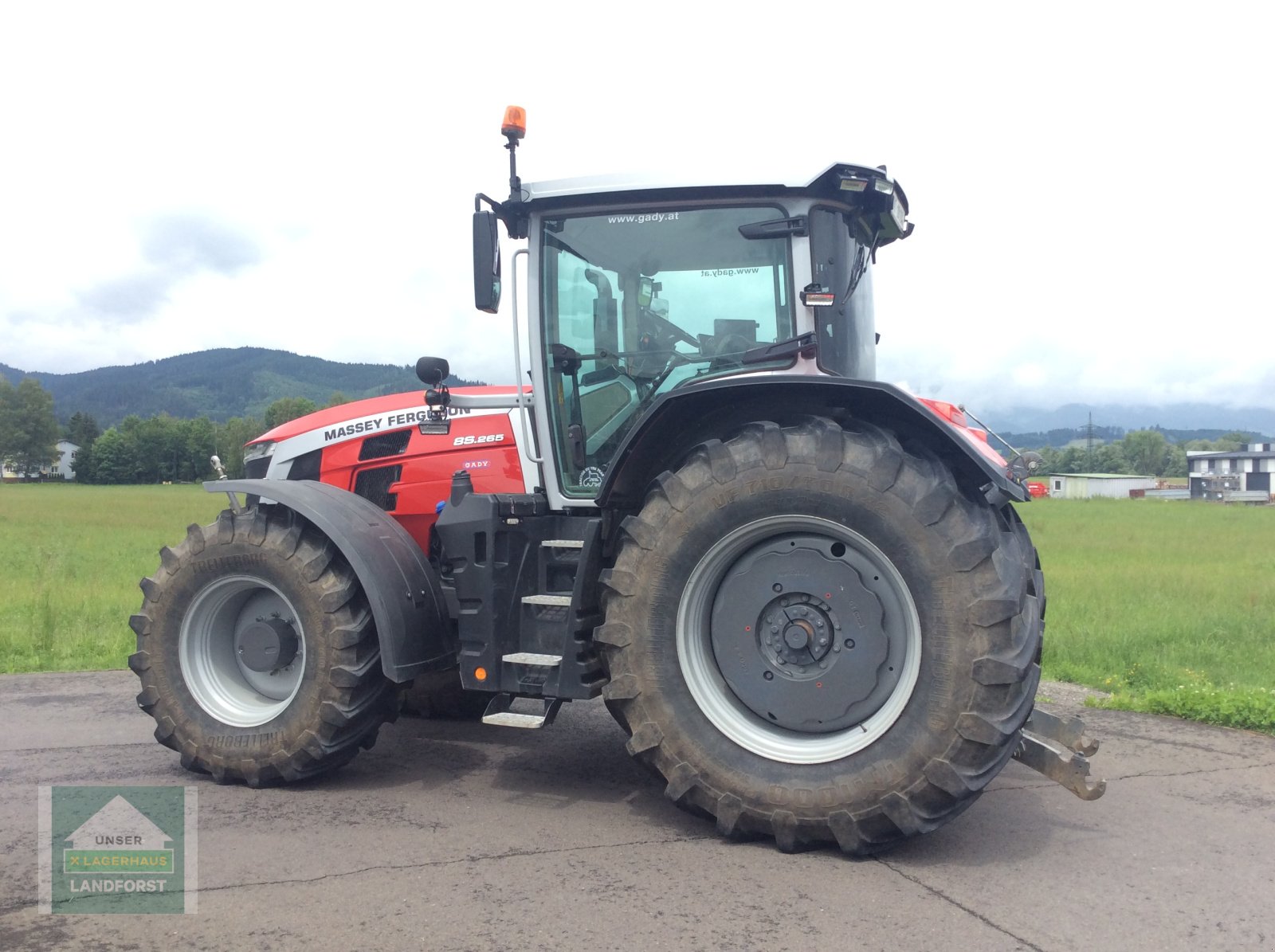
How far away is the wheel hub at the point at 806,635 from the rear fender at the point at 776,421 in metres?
0.55

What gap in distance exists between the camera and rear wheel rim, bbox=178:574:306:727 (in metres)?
5.02

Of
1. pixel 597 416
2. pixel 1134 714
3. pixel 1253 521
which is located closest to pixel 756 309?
pixel 597 416

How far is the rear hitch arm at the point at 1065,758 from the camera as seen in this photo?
12.9 ft

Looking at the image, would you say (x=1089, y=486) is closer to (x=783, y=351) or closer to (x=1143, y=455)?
(x=1143, y=455)

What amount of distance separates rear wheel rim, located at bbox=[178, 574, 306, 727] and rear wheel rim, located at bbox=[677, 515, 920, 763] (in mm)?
1981

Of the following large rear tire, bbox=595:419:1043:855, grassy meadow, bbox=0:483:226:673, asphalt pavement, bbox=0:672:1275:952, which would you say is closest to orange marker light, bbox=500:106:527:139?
large rear tire, bbox=595:419:1043:855

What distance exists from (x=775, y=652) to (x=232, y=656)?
9.20ft

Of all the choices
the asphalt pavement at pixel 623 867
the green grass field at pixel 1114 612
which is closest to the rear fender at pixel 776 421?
the asphalt pavement at pixel 623 867

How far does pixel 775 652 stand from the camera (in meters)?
4.12

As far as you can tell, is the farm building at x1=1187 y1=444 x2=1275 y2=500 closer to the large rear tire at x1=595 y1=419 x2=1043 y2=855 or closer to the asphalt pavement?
the asphalt pavement

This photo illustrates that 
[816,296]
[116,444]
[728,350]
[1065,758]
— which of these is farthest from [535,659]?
[116,444]

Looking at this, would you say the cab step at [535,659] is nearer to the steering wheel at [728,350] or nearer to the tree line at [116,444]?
the steering wheel at [728,350]

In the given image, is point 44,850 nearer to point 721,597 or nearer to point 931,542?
point 721,597

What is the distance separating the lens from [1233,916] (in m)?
3.34
